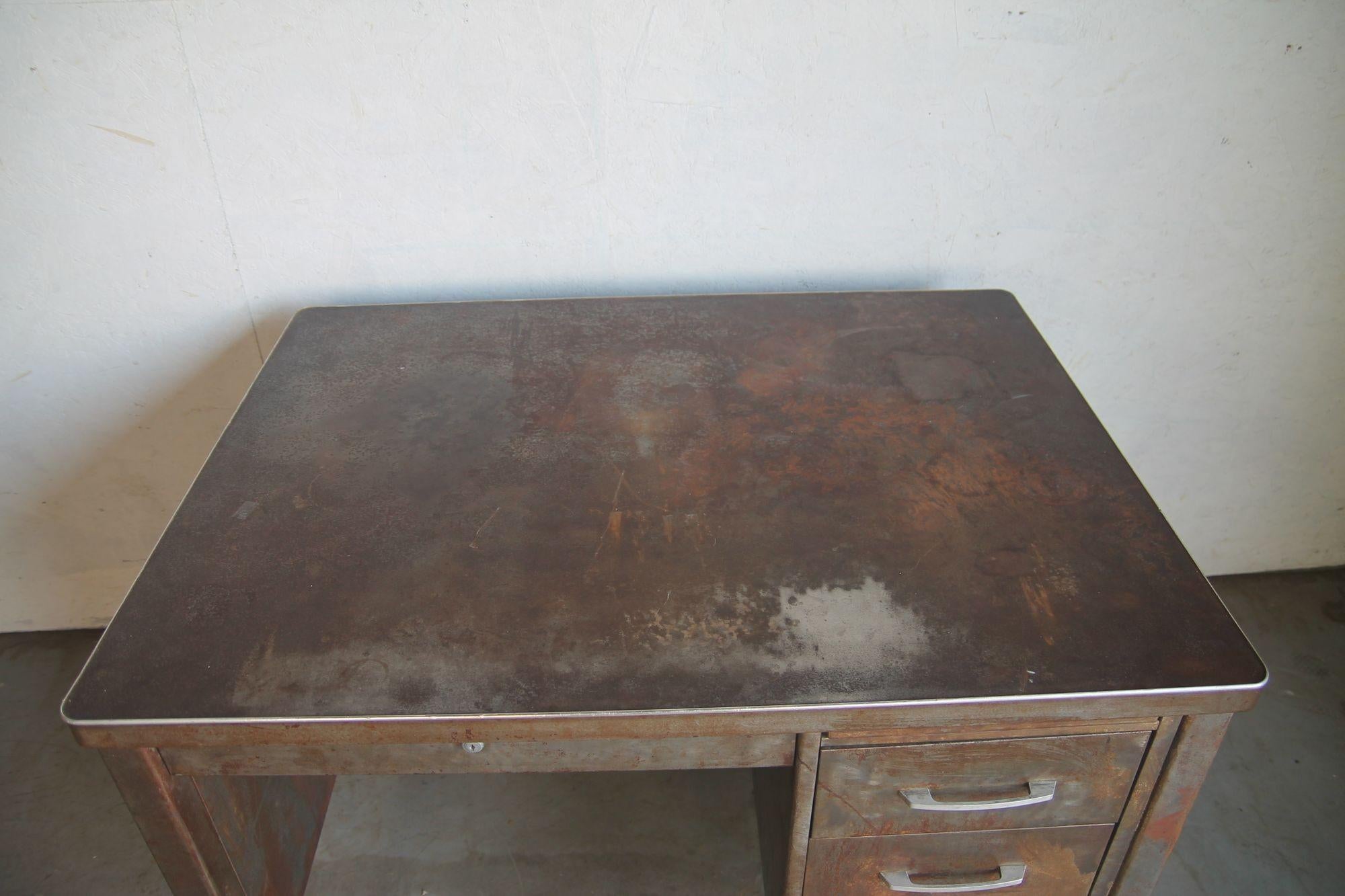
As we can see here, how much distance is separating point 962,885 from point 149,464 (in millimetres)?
1573

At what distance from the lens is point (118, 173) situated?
54.1 inches

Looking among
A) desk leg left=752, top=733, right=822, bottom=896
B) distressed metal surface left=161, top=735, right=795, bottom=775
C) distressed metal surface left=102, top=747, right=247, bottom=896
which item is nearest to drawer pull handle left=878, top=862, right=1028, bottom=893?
desk leg left=752, top=733, right=822, bottom=896

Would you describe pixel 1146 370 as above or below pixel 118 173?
below

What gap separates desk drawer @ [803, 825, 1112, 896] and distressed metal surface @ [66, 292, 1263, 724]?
25 cm

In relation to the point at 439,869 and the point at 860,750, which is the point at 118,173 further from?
the point at 860,750

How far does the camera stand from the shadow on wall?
5.04 feet

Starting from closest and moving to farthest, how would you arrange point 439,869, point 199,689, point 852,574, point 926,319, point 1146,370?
1. point 199,689
2. point 852,574
3. point 926,319
4. point 439,869
5. point 1146,370

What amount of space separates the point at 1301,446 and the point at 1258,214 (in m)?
0.58

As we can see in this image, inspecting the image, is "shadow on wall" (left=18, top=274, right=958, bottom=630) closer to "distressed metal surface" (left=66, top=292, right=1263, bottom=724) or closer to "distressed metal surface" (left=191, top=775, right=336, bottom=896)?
"distressed metal surface" (left=66, top=292, right=1263, bottom=724)

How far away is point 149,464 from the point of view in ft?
5.58

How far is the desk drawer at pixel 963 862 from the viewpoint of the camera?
3.27 feet

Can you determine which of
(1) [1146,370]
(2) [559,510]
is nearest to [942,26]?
(1) [1146,370]

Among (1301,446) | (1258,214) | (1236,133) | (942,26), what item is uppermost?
(942,26)

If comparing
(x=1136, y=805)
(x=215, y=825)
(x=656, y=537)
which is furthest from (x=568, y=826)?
(x=1136, y=805)
